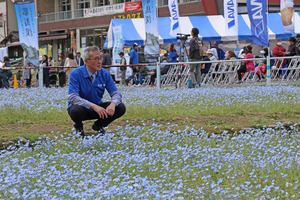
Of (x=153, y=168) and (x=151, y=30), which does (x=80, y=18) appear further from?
(x=153, y=168)

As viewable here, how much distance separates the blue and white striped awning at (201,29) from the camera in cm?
2402

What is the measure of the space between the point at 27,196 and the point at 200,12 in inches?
1426

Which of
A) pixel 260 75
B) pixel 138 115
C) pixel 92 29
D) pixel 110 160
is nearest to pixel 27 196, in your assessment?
pixel 110 160

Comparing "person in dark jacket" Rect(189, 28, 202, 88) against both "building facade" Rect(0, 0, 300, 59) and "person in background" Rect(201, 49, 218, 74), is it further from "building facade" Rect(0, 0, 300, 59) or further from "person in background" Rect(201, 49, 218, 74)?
"building facade" Rect(0, 0, 300, 59)

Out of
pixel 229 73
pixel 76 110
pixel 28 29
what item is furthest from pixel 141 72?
pixel 76 110

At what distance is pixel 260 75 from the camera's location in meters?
18.5

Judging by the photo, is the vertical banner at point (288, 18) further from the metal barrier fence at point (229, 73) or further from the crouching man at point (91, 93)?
the crouching man at point (91, 93)

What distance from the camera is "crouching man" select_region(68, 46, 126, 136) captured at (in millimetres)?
6328

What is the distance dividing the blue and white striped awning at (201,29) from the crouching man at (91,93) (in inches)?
683

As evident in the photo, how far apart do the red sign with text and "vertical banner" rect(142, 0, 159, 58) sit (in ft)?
83.9

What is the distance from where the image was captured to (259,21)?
50.9 feet

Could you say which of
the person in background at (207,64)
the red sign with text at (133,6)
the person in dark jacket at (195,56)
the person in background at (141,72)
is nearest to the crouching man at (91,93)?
the person in dark jacket at (195,56)

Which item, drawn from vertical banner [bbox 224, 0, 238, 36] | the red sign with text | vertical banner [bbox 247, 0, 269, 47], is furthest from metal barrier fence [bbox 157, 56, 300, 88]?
the red sign with text

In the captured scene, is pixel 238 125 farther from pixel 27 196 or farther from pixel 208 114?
pixel 27 196
